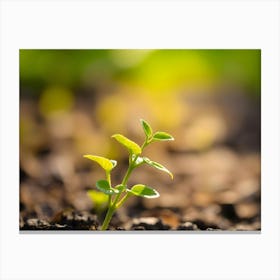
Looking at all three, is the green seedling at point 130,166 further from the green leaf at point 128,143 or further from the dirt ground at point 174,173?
the dirt ground at point 174,173

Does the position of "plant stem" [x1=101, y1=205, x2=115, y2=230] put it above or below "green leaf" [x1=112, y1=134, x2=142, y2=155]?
below

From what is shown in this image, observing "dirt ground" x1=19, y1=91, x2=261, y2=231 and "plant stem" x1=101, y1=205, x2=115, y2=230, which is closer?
"plant stem" x1=101, y1=205, x2=115, y2=230

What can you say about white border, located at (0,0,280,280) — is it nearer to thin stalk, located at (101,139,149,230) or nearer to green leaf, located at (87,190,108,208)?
green leaf, located at (87,190,108,208)

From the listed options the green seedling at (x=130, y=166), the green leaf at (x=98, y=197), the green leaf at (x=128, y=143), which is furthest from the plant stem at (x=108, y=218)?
the green leaf at (x=128, y=143)

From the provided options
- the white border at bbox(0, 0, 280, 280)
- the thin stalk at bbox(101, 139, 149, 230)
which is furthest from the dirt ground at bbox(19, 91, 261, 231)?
the thin stalk at bbox(101, 139, 149, 230)
